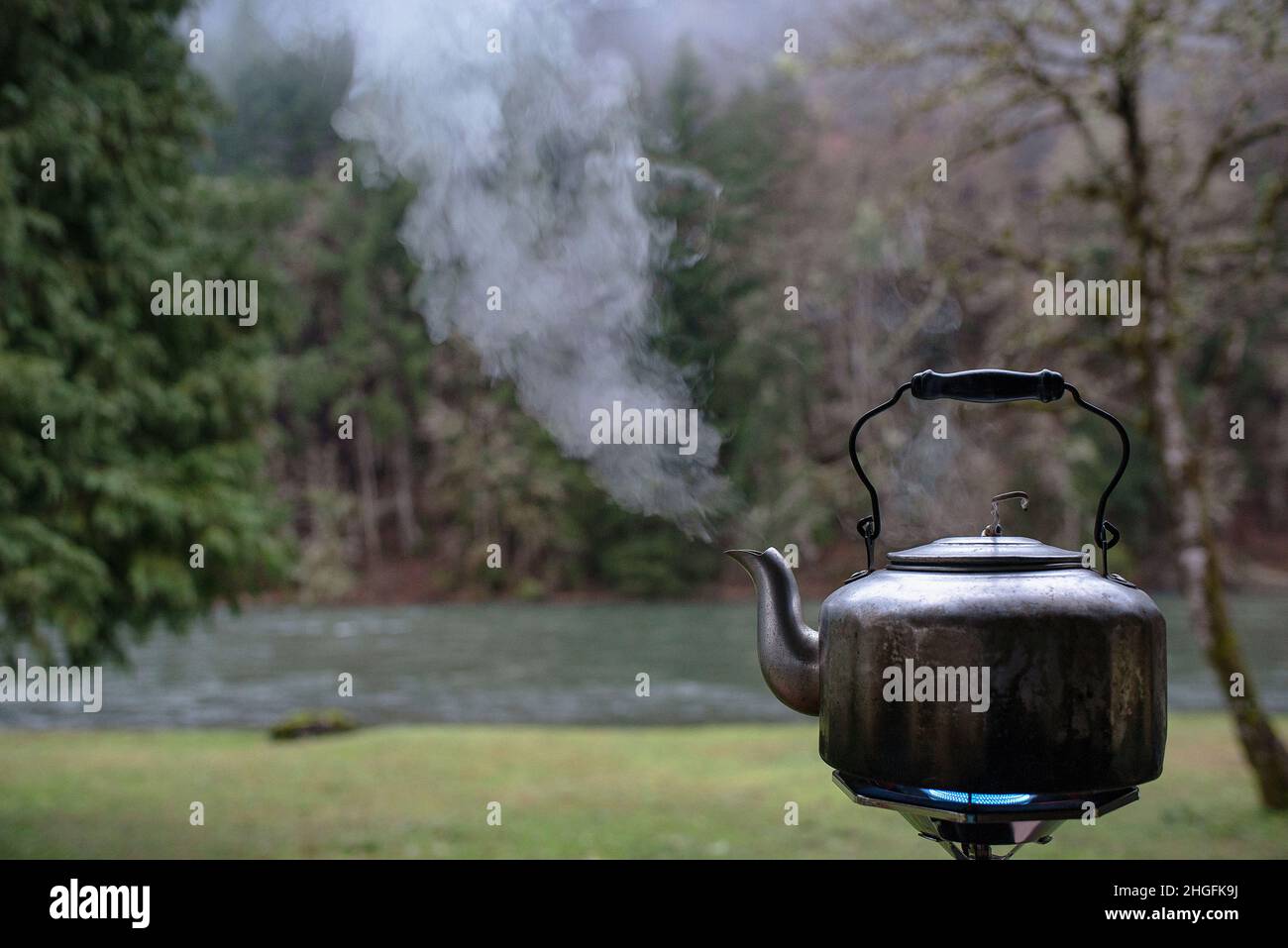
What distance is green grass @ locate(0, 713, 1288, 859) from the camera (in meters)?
6.29

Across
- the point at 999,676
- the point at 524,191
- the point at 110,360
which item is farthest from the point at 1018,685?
the point at 110,360

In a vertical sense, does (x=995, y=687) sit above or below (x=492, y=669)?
above

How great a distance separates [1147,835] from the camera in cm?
643

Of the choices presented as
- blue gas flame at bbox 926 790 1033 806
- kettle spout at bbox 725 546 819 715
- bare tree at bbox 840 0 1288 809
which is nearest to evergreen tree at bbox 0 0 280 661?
bare tree at bbox 840 0 1288 809

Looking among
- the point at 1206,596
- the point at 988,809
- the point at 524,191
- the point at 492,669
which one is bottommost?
the point at 492,669

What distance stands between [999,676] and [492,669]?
14228mm

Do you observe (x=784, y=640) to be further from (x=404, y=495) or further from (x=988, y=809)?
(x=404, y=495)

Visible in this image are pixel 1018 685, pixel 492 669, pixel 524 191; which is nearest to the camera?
pixel 1018 685

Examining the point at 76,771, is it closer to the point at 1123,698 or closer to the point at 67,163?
the point at 67,163

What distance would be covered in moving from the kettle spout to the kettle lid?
12.2 inches

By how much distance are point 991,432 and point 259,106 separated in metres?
12.7

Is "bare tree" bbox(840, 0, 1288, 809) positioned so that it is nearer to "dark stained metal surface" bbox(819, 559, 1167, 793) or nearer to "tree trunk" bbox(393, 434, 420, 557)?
"dark stained metal surface" bbox(819, 559, 1167, 793)

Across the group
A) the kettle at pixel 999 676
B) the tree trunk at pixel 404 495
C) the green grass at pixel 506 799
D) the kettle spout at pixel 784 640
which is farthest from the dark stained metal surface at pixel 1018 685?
the tree trunk at pixel 404 495

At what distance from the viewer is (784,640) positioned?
2379 mm
